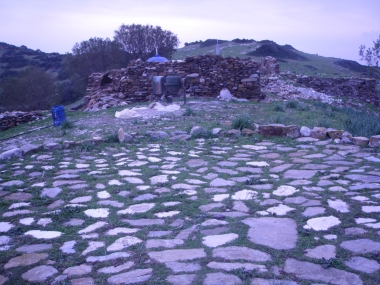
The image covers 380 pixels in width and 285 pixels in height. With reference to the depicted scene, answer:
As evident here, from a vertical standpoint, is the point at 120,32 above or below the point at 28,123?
above

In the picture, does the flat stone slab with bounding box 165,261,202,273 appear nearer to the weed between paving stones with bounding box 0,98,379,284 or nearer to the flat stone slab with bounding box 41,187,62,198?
the weed between paving stones with bounding box 0,98,379,284

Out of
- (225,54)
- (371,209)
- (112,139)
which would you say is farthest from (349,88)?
(371,209)

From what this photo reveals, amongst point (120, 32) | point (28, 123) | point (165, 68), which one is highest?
point (120, 32)

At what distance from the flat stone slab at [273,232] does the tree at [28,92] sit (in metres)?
19.8

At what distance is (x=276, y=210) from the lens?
3131 millimetres

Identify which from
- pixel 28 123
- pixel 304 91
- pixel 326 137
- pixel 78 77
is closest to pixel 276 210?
pixel 326 137

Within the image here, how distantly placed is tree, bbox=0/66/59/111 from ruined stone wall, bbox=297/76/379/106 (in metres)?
13.2

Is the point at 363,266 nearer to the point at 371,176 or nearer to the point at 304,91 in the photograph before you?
the point at 371,176

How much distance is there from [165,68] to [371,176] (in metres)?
10.2

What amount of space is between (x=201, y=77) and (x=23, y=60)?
29.4m

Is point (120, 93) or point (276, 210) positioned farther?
point (120, 93)

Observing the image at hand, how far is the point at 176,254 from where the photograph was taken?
243 cm

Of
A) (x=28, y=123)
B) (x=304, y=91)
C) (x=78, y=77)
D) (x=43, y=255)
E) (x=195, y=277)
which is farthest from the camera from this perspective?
(x=78, y=77)

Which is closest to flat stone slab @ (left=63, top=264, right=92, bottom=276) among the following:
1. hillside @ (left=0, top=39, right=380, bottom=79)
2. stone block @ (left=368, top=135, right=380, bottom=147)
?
stone block @ (left=368, top=135, right=380, bottom=147)
